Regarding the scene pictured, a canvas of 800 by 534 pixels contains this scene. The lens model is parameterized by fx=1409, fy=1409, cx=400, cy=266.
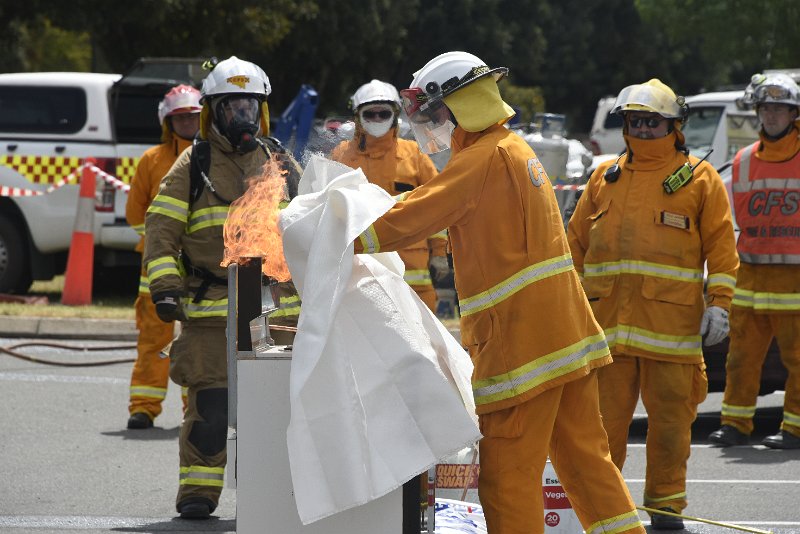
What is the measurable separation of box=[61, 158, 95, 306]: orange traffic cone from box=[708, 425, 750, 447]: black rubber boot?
7.03 meters

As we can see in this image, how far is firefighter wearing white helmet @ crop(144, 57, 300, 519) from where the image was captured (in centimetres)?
653

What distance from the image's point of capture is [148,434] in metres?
8.83

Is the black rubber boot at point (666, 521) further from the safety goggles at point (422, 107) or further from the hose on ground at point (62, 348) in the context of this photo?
the hose on ground at point (62, 348)

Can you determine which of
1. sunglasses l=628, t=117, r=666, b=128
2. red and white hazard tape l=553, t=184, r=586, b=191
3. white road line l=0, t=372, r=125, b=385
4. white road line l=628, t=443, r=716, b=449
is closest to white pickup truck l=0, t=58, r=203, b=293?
white road line l=0, t=372, r=125, b=385

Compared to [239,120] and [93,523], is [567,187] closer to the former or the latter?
[239,120]

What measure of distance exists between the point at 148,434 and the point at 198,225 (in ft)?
8.66

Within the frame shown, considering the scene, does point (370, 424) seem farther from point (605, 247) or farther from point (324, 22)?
point (324, 22)

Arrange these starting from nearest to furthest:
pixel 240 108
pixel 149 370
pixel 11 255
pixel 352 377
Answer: pixel 352 377 → pixel 240 108 → pixel 149 370 → pixel 11 255

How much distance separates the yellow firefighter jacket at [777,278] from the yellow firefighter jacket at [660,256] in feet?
7.29

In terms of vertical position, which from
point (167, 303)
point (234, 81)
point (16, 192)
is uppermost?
point (16, 192)

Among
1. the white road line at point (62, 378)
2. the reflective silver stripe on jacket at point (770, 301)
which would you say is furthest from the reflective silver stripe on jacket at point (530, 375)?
the white road line at point (62, 378)

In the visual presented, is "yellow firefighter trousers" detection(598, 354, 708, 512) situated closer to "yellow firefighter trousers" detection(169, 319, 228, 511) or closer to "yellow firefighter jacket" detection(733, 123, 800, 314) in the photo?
"yellow firefighter trousers" detection(169, 319, 228, 511)

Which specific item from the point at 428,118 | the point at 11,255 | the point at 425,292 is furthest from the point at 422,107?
the point at 11,255

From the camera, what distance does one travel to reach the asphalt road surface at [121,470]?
662 cm
